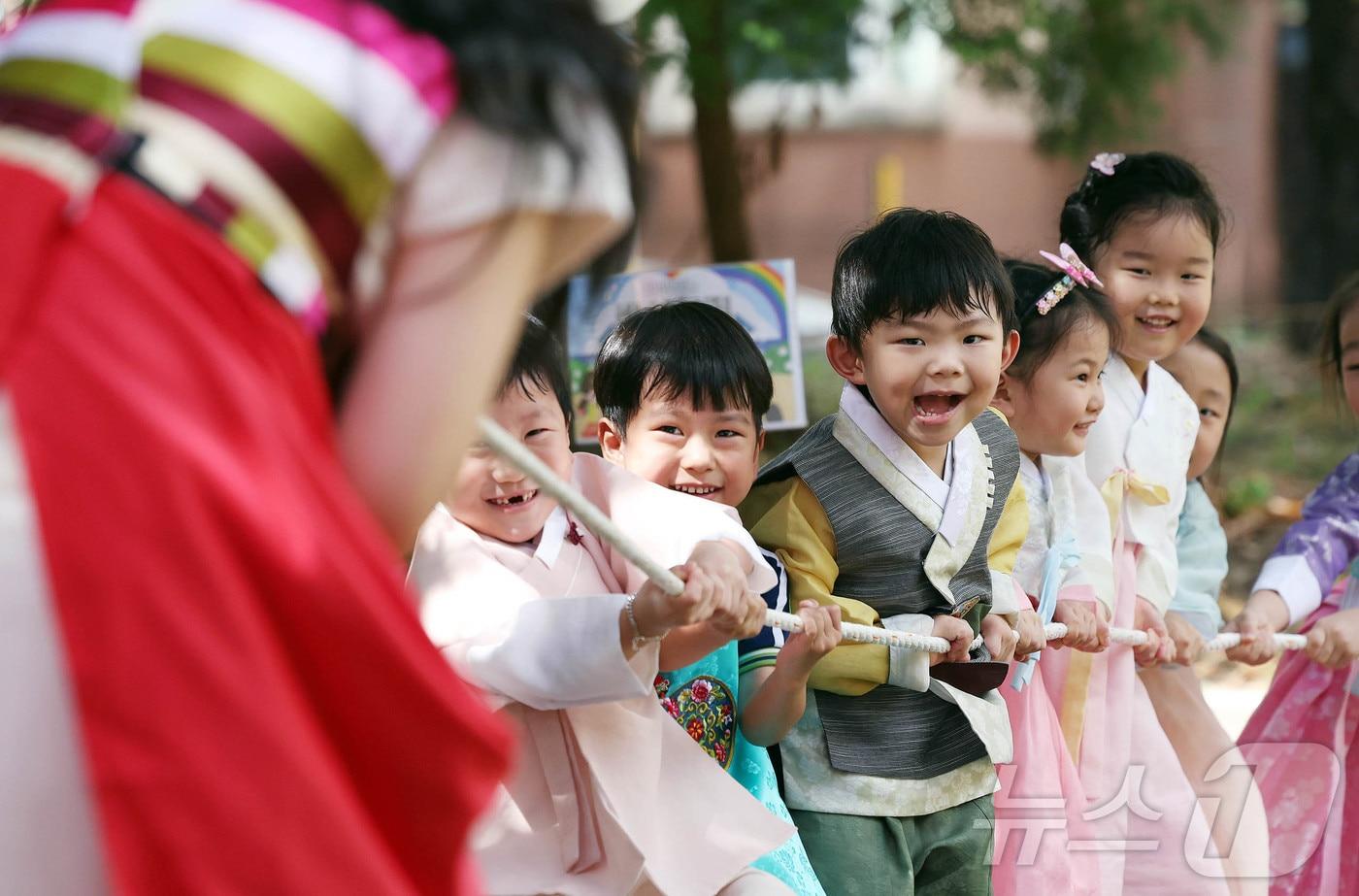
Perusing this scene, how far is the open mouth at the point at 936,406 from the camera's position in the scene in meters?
2.59

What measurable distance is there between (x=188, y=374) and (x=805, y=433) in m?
1.74

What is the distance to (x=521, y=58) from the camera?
47.9 inches

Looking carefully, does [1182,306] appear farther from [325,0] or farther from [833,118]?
[833,118]

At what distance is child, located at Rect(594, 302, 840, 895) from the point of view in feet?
8.09

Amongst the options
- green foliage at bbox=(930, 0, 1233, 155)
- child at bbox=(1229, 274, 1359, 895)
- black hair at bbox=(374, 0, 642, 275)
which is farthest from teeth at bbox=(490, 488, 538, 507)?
green foliage at bbox=(930, 0, 1233, 155)

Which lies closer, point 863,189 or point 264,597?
point 264,597

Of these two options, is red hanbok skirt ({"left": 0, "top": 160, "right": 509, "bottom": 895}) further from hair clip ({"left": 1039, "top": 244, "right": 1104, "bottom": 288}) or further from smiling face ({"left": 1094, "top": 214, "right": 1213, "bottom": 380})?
smiling face ({"left": 1094, "top": 214, "right": 1213, "bottom": 380})

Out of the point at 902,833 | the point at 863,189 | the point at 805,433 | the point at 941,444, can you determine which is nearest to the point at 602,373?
the point at 805,433

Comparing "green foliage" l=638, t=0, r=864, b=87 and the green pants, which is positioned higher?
"green foliage" l=638, t=0, r=864, b=87

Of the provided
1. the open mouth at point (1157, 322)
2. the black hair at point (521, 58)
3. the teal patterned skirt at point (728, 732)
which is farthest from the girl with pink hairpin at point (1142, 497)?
the black hair at point (521, 58)

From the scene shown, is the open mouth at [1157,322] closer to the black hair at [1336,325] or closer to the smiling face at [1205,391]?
the smiling face at [1205,391]

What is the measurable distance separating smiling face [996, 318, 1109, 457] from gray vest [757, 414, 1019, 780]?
0.43 m

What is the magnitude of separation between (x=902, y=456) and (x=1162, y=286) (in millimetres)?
958

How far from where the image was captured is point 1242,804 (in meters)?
3.28
